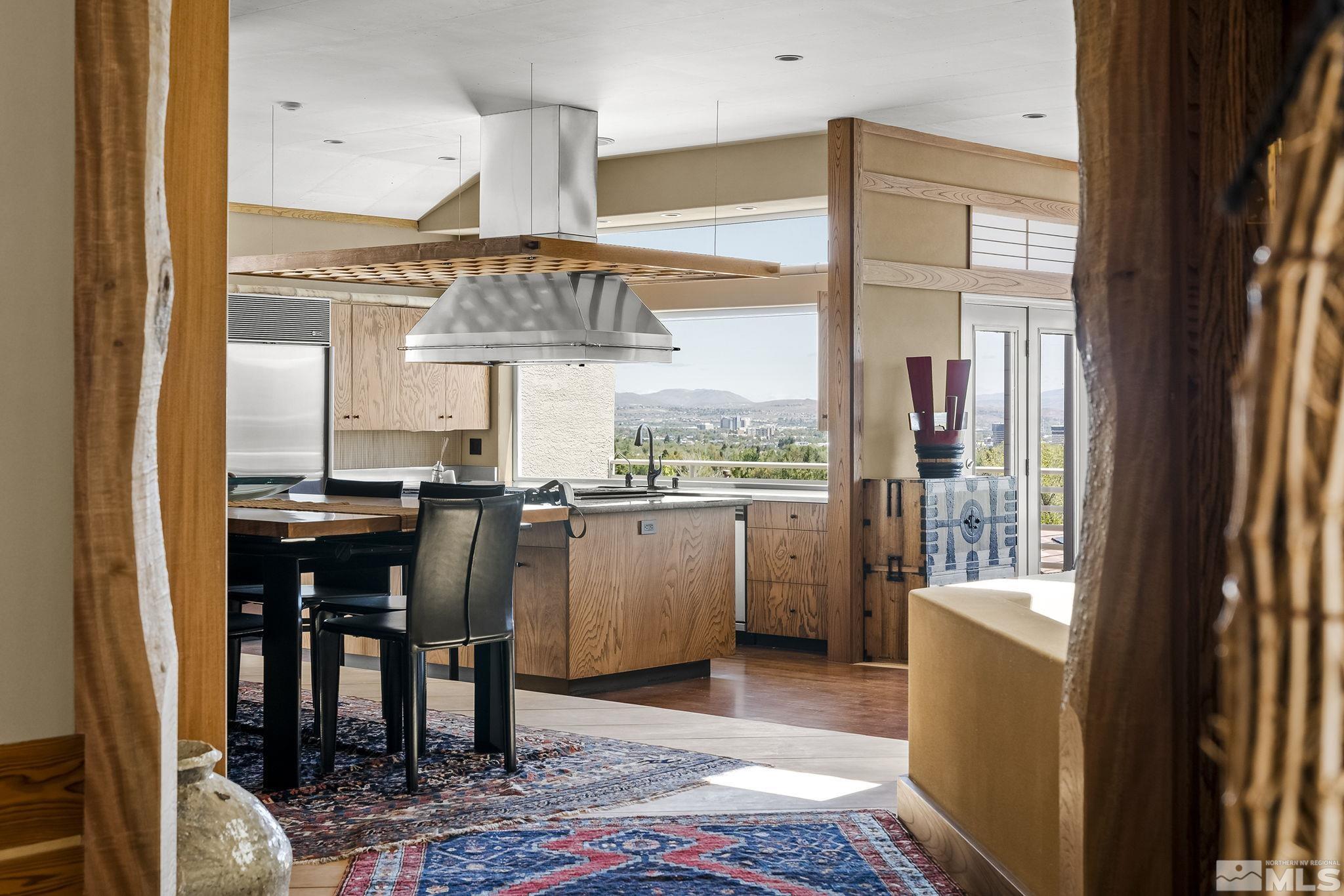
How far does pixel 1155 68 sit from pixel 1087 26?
0.44 feet

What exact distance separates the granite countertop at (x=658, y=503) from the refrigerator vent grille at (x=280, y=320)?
2.88 m

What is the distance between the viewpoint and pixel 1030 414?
26.7ft

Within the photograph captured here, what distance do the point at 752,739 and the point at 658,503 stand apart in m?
1.65

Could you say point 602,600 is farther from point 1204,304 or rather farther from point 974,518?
point 1204,304

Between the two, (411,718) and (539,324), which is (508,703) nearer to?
(411,718)

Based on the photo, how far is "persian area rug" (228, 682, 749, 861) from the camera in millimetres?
3938

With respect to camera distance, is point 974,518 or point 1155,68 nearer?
point 1155,68

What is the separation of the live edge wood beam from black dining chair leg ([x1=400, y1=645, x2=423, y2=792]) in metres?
2.62

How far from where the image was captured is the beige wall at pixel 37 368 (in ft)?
5.41

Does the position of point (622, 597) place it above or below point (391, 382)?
below

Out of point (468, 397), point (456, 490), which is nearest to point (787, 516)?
point (456, 490)

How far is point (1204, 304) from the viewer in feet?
6.80

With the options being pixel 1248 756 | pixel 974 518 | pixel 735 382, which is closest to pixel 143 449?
pixel 1248 756

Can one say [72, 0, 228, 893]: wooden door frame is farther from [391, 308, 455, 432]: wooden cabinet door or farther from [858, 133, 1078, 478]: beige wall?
Answer: [391, 308, 455, 432]: wooden cabinet door
